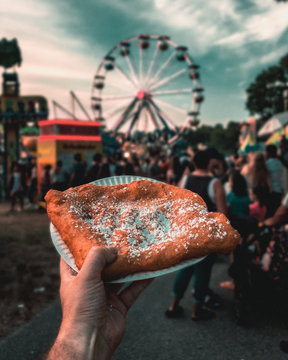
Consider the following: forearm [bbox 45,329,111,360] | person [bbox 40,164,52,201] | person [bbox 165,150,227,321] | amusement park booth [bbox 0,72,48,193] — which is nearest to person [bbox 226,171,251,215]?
person [bbox 165,150,227,321]

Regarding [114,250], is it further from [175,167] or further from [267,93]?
[267,93]

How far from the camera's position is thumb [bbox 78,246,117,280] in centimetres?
132

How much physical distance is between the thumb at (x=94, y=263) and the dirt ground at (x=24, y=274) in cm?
237

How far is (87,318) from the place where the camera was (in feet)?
4.32

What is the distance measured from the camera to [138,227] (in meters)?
1.61

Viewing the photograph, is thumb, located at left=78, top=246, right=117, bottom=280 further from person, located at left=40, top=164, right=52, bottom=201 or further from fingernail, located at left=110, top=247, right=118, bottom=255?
person, located at left=40, top=164, right=52, bottom=201

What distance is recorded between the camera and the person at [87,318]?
4.12ft

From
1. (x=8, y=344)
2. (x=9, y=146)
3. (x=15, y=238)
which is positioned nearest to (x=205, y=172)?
(x=8, y=344)

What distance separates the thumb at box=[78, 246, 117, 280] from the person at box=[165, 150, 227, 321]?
205 centimetres

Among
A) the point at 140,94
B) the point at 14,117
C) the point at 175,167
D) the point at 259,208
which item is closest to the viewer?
the point at 259,208

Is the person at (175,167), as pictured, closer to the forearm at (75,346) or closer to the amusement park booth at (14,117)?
the forearm at (75,346)

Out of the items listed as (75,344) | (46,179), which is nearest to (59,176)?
(46,179)

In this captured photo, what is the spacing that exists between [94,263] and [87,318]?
0.23m

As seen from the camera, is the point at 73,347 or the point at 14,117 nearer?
the point at 73,347
